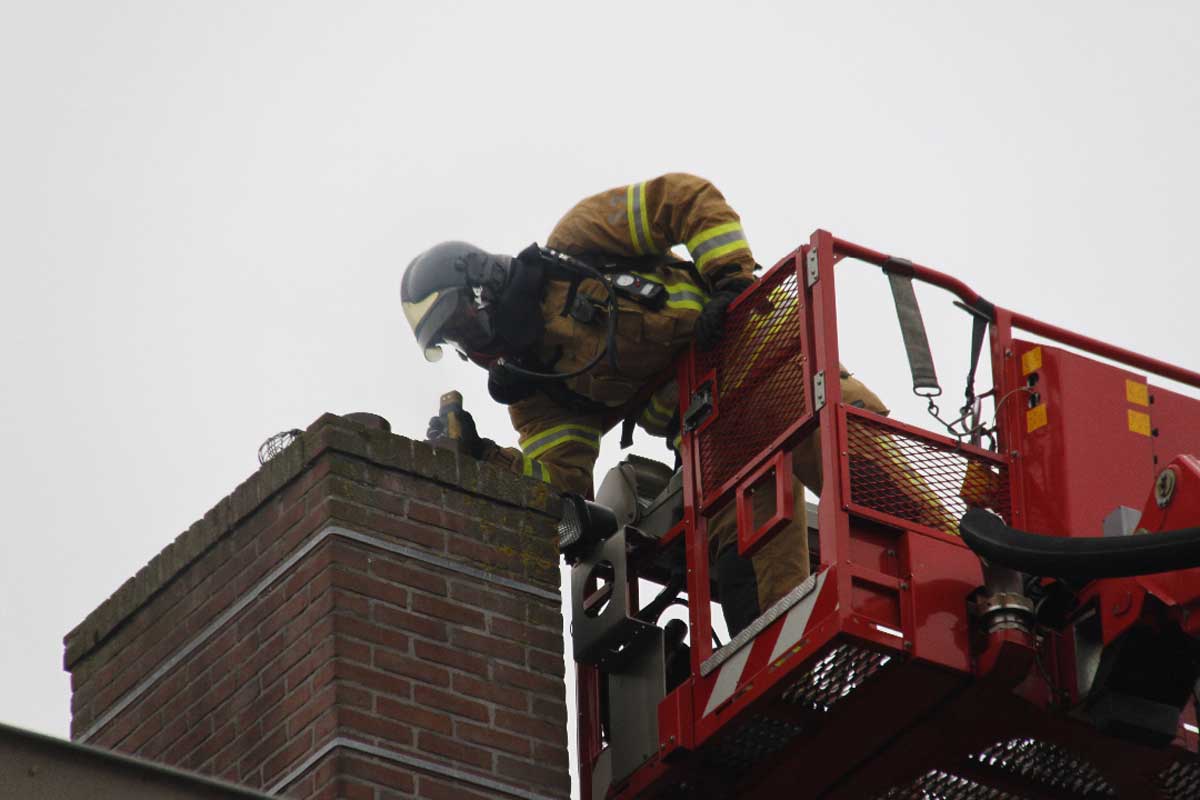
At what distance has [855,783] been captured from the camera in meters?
7.76

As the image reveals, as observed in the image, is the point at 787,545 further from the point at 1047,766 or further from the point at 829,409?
the point at 1047,766

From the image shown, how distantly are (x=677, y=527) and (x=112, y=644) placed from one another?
2067mm

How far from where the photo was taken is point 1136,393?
8.07 m

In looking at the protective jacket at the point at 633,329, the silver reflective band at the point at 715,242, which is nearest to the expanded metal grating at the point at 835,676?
the protective jacket at the point at 633,329

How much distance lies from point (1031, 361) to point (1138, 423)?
17.0 inches

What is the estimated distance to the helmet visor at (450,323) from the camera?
9.33m

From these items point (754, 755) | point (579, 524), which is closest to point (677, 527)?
point (579, 524)

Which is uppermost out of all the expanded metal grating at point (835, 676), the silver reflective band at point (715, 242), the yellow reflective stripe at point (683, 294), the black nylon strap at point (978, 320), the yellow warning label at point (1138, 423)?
the silver reflective band at point (715, 242)

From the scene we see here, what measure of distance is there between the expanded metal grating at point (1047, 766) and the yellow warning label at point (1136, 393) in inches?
49.9

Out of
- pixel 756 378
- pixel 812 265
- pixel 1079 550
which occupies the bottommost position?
pixel 1079 550

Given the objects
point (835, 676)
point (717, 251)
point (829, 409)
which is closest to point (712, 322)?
point (717, 251)

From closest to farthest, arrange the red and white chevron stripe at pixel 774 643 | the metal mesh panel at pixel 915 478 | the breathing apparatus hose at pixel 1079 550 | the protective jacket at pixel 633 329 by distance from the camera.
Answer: the breathing apparatus hose at pixel 1079 550, the red and white chevron stripe at pixel 774 643, the metal mesh panel at pixel 915 478, the protective jacket at pixel 633 329

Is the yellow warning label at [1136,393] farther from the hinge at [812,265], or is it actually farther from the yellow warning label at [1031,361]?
the hinge at [812,265]

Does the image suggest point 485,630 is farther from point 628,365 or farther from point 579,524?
point 628,365
